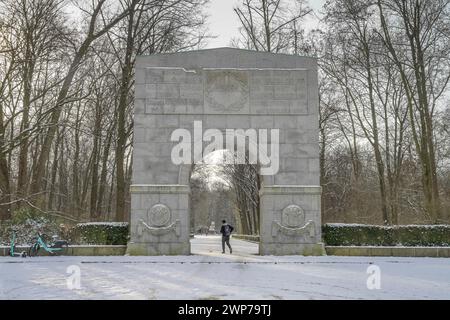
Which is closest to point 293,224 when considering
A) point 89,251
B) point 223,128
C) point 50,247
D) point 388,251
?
point 388,251

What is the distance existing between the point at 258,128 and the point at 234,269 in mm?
7125

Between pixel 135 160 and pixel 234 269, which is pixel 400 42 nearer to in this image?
pixel 135 160

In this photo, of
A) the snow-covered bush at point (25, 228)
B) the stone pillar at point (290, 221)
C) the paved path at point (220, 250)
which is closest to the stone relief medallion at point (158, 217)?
the paved path at point (220, 250)

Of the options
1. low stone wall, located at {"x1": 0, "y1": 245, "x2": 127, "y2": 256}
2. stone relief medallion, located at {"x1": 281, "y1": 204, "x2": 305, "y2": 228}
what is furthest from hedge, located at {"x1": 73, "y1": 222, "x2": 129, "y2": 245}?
stone relief medallion, located at {"x1": 281, "y1": 204, "x2": 305, "y2": 228}

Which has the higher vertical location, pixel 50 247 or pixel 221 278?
pixel 50 247

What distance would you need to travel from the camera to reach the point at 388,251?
19.8 m

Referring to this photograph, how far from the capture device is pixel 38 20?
1998cm

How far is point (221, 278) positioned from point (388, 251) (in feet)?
32.6

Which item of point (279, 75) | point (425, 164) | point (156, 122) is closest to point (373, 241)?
point (425, 164)

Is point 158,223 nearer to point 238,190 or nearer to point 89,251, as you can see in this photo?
point 89,251

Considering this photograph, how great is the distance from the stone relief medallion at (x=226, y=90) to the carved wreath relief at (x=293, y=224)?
14.9ft

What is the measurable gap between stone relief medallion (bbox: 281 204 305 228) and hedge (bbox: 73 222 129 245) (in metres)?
6.32

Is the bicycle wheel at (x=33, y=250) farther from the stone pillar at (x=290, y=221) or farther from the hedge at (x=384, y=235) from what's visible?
the hedge at (x=384, y=235)

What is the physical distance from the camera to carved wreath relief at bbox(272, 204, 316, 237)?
64.1ft
